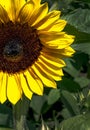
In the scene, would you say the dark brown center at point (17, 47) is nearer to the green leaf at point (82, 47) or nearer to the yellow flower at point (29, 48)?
the yellow flower at point (29, 48)

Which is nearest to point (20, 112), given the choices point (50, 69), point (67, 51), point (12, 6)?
point (50, 69)

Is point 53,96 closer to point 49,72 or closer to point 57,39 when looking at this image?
point 49,72

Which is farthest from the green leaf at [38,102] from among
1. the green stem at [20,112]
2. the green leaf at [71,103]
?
the green stem at [20,112]

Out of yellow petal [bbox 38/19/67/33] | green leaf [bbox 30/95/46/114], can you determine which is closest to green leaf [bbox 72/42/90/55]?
yellow petal [bbox 38/19/67/33]

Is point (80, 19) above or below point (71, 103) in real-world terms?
above

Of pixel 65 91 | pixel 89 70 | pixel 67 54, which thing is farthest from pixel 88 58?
pixel 67 54

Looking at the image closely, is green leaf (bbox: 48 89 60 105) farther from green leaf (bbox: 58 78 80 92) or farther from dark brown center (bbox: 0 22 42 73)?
dark brown center (bbox: 0 22 42 73)
